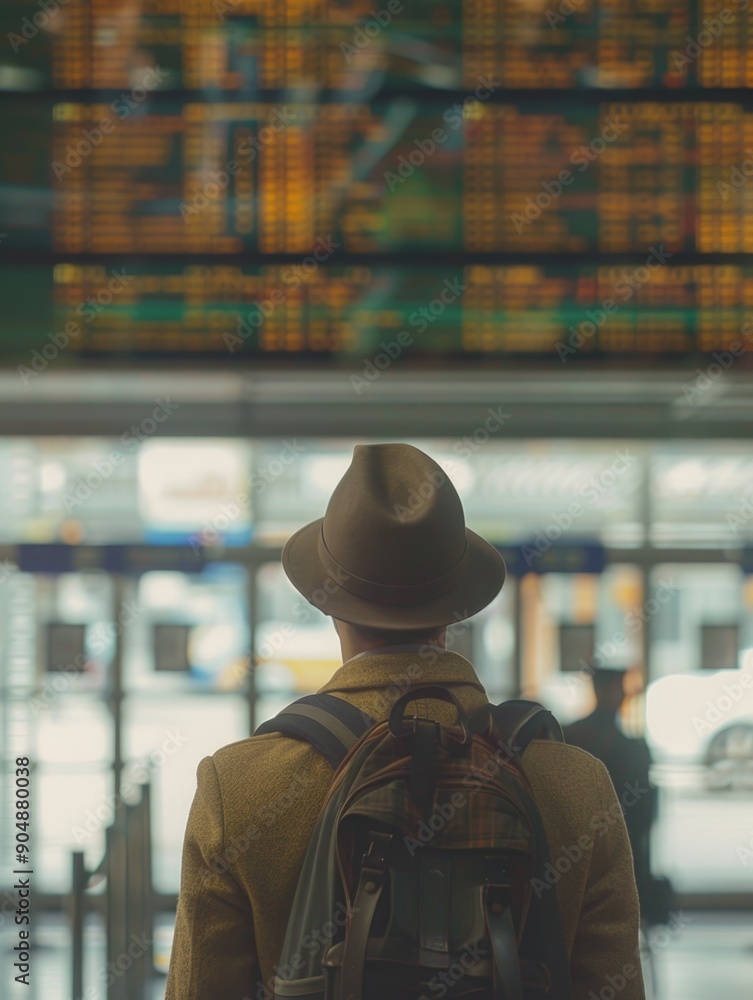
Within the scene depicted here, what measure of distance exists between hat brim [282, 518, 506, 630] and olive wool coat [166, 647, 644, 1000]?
0.04 m

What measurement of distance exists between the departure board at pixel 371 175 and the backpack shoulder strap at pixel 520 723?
2259 mm

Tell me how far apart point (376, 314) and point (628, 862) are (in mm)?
2361

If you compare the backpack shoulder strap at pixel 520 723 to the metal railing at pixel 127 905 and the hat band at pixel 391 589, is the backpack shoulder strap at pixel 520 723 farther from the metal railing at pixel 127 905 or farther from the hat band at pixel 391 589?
the metal railing at pixel 127 905

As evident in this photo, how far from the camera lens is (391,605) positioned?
1266 mm

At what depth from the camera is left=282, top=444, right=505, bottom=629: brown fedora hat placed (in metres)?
1.26

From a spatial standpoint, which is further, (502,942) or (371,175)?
(371,175)

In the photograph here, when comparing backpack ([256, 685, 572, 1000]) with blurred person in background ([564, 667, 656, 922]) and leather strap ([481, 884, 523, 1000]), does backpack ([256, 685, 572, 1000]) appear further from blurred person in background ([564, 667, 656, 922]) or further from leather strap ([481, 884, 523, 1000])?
blurred person in background ([564, 667, 656, 922])

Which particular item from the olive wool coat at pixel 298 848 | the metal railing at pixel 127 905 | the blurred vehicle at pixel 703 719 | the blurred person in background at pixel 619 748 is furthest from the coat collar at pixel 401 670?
the blurred vehicle at pixel 703 719

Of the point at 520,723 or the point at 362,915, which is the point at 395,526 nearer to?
the point at 520,723

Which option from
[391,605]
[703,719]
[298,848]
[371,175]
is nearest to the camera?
[298,848]

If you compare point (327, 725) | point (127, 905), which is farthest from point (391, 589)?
point (127, 905)

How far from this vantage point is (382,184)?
335cm

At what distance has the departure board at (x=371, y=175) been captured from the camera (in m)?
3.35

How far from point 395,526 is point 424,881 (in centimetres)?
40
